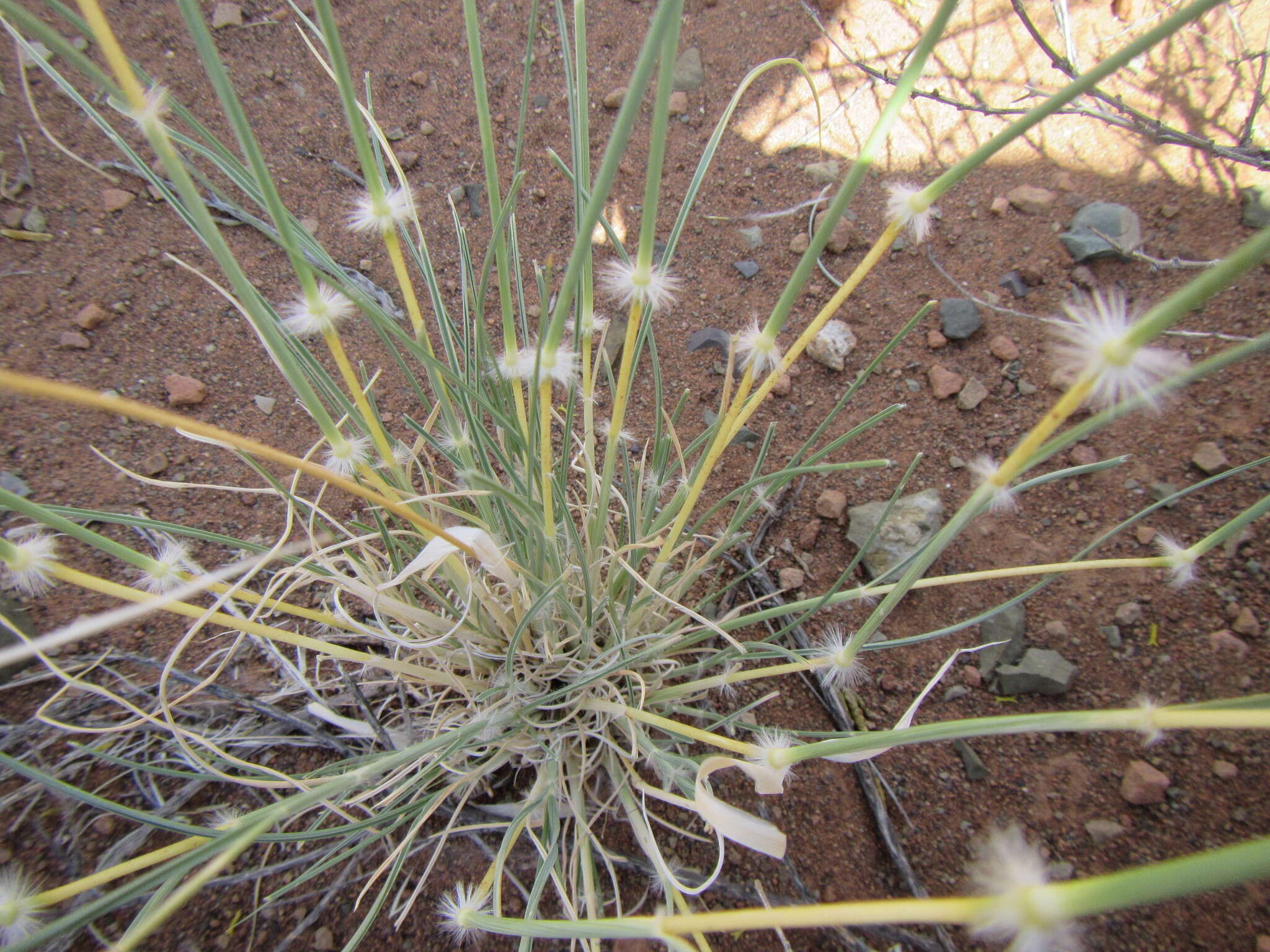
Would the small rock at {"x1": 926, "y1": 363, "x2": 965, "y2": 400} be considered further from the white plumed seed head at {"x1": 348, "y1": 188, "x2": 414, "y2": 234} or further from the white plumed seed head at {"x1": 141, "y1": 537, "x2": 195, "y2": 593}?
the white plumed seed head at {"x1": 141, "y1": 537, "x2": 195, "y2": 593}

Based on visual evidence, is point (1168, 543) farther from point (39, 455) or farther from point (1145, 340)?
point (39, 455)

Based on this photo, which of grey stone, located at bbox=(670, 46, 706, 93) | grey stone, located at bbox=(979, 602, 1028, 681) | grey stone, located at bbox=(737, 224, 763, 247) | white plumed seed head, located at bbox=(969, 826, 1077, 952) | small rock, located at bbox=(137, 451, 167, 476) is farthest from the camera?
grey stone, located at bbox=(670, 46, 706, 93)

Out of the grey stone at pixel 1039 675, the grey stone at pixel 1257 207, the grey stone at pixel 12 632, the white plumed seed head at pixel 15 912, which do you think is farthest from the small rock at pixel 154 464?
the grey stone at pixel 1257 207

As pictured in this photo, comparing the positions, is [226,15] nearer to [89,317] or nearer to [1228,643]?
[89,317]

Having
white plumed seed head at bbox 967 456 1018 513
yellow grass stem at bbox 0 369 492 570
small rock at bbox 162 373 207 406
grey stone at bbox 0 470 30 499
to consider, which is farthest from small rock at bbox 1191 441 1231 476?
grey stone at bbox 0 470 30 499

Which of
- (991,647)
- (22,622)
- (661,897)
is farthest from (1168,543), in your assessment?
(22,622)

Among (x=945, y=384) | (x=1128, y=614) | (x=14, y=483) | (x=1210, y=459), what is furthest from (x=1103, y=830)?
(x=14, y=483)

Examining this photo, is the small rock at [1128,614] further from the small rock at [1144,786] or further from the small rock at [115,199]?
the small rock at [115,199]
